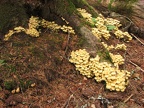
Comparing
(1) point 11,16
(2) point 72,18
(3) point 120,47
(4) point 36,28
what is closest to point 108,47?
(3) point 120,47

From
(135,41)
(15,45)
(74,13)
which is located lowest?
(135,41)

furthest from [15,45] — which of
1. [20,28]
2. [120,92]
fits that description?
[120,92]

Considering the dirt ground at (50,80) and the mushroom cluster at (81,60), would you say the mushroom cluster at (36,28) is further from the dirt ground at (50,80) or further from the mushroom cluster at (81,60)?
the mushroom cluster at (81,60)

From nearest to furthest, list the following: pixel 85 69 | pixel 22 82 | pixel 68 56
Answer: pixel 22 82 → pixel 85 69 → pixel 68 56

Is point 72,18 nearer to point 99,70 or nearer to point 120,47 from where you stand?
point 120,47

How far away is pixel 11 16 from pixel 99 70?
2147 millimetres

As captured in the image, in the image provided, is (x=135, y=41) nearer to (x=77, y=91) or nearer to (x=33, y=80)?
(x=77, y=91)

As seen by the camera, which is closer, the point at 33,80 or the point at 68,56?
A: the point at 33,80

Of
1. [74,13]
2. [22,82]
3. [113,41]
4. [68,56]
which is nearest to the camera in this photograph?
[22,82]

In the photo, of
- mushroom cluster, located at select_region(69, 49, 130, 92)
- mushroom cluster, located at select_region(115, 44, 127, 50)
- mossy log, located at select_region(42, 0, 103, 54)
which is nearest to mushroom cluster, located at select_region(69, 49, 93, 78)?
mushroom cluster, located at select_region(69, 49, 130, 92)

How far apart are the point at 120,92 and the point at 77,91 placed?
789 millimetres

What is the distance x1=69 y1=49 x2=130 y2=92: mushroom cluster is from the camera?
142 inches

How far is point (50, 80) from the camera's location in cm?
368

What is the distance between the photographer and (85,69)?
387 centimetres
